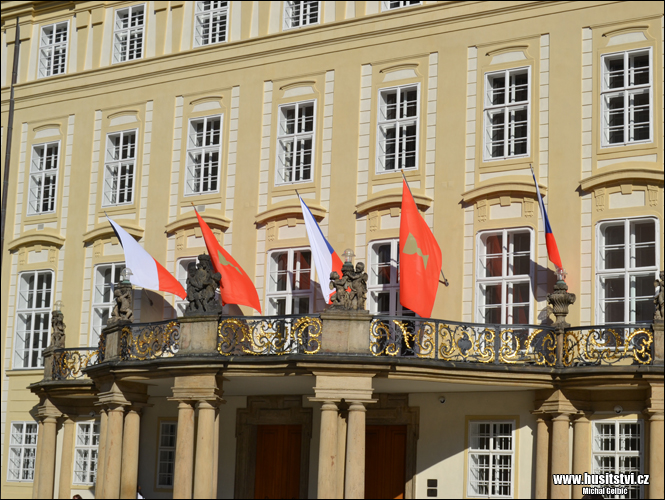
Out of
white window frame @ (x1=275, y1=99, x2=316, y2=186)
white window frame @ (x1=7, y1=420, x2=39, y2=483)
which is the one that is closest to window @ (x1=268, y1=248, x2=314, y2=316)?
white window frame @ (x1=275, y1=99, x2=316, y2=186)

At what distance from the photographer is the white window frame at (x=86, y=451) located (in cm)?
2452

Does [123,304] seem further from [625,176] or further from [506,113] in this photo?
[625,176]

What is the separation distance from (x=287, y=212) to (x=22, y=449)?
9012mm

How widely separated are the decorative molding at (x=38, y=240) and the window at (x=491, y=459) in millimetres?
11268

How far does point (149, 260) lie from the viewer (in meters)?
22.1

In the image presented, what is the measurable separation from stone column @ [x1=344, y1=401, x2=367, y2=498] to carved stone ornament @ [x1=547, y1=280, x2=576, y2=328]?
3749mm

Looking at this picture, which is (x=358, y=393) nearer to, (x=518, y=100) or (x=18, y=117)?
(x=518, y=100)

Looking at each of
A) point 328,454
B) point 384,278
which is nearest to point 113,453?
point 328,454

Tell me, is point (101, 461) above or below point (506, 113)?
below

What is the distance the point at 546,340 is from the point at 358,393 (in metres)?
3.44

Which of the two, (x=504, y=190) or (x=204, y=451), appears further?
(x=504, y=190)

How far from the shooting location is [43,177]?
26.7 meters

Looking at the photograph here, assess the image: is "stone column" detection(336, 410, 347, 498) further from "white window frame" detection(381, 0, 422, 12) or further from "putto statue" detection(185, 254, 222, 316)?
"white window frame" detection(381, 0, 422, 12)

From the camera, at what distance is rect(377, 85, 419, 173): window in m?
21.7
